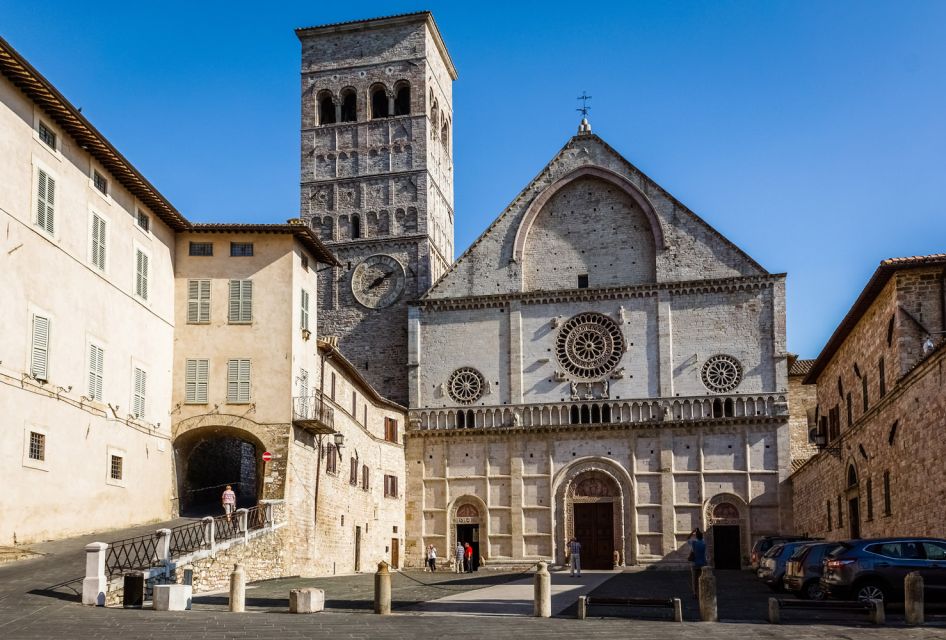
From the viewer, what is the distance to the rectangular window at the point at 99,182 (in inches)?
1183

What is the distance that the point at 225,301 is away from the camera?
35.3m

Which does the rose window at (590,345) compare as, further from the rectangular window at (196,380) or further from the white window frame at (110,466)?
the white window frame at (110,466)

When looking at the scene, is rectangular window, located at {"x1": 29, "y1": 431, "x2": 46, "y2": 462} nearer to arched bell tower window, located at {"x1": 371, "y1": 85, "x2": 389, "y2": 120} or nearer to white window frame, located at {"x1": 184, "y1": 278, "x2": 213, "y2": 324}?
white window frame, located at {"x1": 184, "y1": 278, "x2": 213, "y2": 324}

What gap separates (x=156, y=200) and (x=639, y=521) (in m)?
24.3

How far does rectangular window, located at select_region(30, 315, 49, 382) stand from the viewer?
86.3ft

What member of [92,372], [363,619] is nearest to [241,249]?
[92,372]

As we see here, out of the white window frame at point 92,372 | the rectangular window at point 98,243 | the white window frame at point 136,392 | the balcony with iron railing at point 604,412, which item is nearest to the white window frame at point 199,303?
the white window frame at point 136,392

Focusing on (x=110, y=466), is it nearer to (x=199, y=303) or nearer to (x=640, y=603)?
(x=199, y=303)

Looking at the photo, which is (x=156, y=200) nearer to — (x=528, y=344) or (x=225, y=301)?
(x=225, y=301)

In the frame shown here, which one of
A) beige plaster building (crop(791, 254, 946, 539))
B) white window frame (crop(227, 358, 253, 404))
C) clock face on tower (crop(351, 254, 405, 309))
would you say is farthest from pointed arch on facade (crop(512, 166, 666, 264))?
white window frame (crop(227, 358, 253, 404))

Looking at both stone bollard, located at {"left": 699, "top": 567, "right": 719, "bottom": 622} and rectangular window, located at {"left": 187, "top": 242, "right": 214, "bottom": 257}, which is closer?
stone bollard, located at {"left": 699, "top": 567, "right": 719, "bottom": 622}

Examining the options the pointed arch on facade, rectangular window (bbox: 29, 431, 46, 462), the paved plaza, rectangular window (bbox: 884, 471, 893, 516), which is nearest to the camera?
the paved plaza

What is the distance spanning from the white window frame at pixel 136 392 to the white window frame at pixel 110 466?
1.37 metres

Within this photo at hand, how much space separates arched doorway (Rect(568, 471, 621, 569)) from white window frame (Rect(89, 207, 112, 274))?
24.1m
